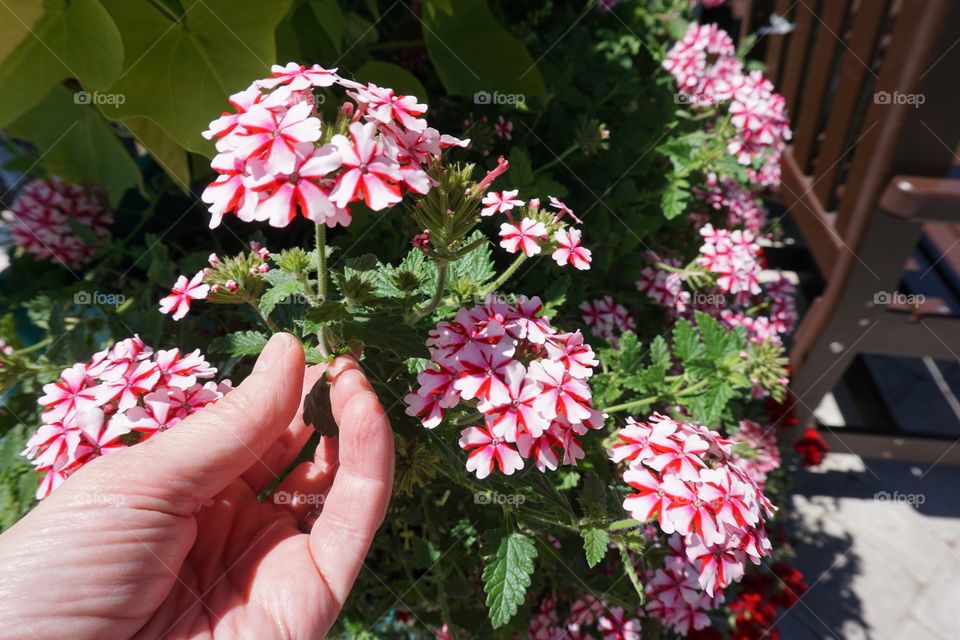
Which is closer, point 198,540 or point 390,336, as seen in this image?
point 390,336

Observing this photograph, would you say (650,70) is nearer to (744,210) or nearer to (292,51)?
(744,210)

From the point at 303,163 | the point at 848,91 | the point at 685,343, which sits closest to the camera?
the point at 303,163

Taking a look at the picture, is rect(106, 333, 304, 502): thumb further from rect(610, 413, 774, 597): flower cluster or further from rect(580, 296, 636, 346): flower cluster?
rect(580, 296, 636, 346): flower cluster

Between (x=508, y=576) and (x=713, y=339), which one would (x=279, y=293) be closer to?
(x=508, y=576)

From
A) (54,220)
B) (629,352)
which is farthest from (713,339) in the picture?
(54,220)

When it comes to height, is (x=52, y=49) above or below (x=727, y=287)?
above

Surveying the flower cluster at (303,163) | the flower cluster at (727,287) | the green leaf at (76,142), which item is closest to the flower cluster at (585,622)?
the flower cluster at (727,287)

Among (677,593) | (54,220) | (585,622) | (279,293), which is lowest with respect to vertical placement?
(585,622)

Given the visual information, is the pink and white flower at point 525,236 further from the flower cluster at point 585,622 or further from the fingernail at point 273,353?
the flower cluster at point 585,622
